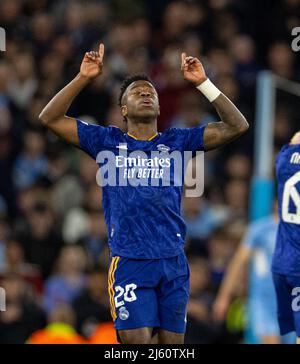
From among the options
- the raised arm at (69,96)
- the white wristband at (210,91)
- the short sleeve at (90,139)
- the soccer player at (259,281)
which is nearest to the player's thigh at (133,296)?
the short sleeve at (90,139)

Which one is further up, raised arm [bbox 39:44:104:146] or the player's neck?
raised arm [bbox 39:44:104:146]

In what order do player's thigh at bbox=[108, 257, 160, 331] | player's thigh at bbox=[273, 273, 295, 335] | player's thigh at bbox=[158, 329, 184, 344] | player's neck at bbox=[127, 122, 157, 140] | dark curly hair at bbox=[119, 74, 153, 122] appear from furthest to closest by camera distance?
player's thigh at bbox=[273, 273, 295, 335]
dark curly hair at bbox=[119, 74, 153, 122]
player's neck at bbox=[127, 122, 157, 140]
player's thigh at bbox=[158, 329, 184, 344]
player's thigh at bbox=[108, 257, 160, 331]

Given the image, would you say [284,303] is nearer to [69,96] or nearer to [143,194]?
[143,194]

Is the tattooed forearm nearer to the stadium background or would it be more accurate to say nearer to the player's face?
the player's face

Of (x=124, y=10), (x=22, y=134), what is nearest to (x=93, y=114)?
(x=22, y=134)

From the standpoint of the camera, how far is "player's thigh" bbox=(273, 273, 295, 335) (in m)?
8.73

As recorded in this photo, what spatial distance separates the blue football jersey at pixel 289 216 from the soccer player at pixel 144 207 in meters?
0.70

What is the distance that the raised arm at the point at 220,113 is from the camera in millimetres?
8188

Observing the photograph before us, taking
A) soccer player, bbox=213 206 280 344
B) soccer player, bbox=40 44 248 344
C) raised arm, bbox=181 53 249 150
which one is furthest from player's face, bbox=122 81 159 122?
soccer player, bbox=213 206 280 344

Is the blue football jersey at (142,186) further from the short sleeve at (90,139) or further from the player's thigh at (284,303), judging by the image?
the player's thigh at (284,303)

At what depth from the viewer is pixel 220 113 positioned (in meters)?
8.21

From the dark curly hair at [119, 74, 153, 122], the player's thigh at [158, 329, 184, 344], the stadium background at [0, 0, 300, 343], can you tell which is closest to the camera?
the player's thigh at [158, 329, 184, 344]

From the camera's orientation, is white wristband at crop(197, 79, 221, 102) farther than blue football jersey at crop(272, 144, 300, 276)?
No
